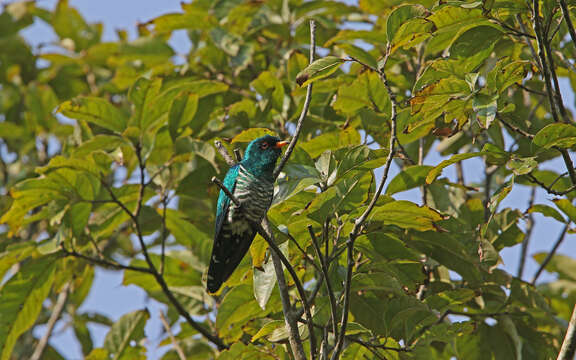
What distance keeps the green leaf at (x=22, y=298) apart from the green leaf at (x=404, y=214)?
202 cm

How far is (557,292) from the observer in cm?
424

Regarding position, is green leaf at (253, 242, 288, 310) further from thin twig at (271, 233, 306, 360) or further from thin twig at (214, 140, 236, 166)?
thin twig at (214, 140, 236, 166)

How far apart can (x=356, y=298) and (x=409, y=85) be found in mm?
1316

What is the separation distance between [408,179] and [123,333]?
6.87 feet

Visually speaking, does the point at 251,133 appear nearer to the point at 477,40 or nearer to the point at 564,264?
the point at 477,40

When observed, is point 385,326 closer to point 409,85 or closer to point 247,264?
point 247,264

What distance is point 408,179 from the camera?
2975mm

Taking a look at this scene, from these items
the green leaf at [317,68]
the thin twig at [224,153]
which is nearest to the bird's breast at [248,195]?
the thin twig at [224,153]

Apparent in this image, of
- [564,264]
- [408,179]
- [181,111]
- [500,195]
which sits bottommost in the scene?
[564,264]

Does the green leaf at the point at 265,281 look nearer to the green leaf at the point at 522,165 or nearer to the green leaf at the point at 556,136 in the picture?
the green leaf at the point at 522,165

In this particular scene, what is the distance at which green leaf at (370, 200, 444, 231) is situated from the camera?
2393 mm

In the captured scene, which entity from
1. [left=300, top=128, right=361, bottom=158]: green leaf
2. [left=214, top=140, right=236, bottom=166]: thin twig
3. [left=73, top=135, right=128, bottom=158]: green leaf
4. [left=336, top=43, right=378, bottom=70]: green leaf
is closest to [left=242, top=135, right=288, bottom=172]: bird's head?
[left=300, top=128, right=361, bottom=158]: green leaf

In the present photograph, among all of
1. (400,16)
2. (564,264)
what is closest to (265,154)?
(400,16)

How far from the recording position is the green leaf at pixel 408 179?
2.93 meters
